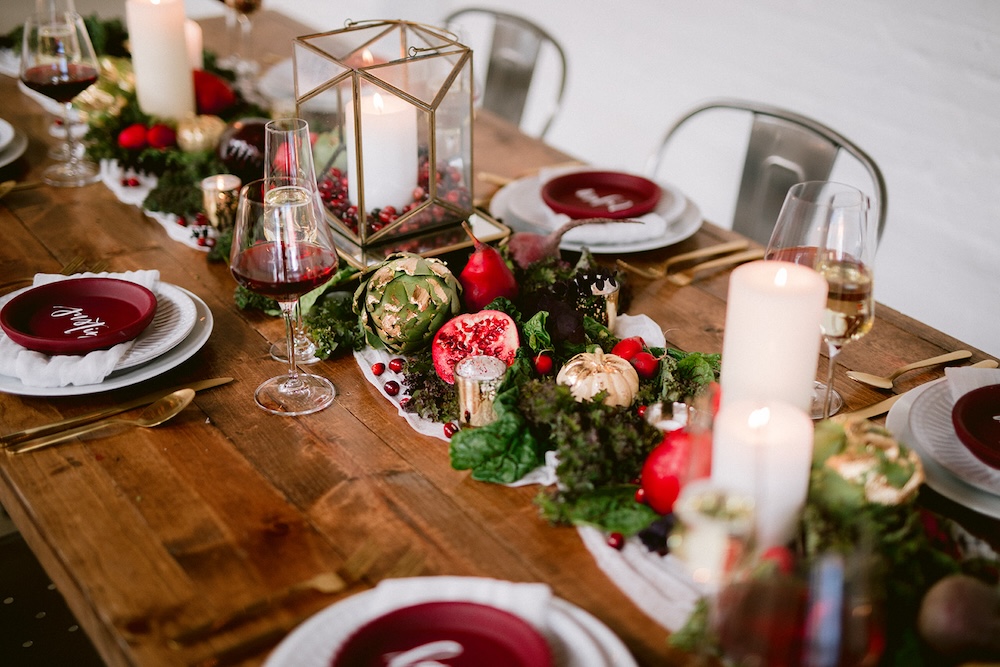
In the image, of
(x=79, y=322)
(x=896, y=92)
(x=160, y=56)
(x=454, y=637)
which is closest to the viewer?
(x=454, y=637)

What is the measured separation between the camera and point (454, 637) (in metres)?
0.80

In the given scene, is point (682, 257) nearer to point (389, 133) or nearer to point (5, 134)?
point (389, 133)

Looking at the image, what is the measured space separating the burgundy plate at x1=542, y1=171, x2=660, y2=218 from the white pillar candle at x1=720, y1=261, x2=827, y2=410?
0.68 metres

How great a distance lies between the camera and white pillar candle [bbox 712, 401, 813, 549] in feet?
2.64

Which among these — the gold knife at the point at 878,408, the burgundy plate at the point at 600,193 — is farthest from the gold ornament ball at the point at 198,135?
the gold knife at the point at 878,408

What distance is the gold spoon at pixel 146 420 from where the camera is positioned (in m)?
1.09

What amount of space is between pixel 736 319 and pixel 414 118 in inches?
24.6

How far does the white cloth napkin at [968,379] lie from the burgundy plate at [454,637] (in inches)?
25.8

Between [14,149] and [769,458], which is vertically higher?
[769,458]

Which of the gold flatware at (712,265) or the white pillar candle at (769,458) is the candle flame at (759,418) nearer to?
the white pillar candle at (769,458)

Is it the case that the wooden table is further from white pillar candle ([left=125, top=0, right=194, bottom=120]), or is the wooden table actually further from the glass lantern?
white pillar candle ([left=125, top=0, right=194, bottom=120])

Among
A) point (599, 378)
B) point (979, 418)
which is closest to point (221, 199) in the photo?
point (599, 378)

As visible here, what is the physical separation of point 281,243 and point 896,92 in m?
2.06

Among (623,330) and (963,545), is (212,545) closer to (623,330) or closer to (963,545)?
(623,330)
